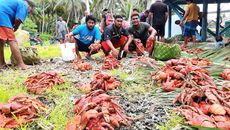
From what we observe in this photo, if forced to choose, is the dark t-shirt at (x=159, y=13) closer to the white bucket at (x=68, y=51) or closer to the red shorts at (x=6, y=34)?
the white bucket at (x=68, y=51)

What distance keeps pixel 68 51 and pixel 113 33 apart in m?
1.14

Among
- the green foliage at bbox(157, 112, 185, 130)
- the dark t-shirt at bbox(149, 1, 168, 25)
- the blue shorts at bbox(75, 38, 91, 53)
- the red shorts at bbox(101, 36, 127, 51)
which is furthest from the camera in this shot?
the dark t-shirt at bbox(149, 1, 168, 25)

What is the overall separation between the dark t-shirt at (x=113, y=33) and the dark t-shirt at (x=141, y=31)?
23 cm

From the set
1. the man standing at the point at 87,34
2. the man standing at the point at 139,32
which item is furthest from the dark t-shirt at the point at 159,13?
the man standing at the point at 87,34

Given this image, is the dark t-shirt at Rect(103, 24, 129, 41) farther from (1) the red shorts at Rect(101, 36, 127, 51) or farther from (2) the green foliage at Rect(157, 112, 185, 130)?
(2) the green foliage at Rect(157, 112, 185, 130)

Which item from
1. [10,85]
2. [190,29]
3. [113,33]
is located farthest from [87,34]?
[190,29]

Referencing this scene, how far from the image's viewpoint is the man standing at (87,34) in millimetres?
6812

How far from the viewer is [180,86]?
3.58 meters

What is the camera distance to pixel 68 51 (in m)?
7.27

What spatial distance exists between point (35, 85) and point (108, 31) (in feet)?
10.3

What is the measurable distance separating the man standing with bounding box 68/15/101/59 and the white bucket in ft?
0.44

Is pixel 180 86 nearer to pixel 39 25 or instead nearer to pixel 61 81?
pixel 61 81

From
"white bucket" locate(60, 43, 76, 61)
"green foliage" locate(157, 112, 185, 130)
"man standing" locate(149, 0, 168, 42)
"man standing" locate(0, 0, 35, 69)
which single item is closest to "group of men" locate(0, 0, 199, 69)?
"man standing" locate(0, 0, 35, 69)

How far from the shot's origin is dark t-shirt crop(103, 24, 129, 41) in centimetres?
685
